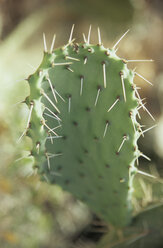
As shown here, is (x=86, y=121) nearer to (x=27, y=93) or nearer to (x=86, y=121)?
(x=86, y=121)

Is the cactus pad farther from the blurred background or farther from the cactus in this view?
the blurred background

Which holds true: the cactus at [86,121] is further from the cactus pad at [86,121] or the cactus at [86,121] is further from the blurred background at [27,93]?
the blurred background at [27,93]

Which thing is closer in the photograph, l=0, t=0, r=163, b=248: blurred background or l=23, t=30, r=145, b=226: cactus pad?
l=23, t=30, r=145, b=226: cactus pad

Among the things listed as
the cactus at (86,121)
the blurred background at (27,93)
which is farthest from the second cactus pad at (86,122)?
the blurred background at (27,93)

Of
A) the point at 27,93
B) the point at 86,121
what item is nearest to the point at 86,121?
the point at 86,121

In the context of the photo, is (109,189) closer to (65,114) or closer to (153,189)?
(65,114)

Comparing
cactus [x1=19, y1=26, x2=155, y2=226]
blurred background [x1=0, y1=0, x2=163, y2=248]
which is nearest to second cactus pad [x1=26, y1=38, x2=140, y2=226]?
cactus [x1=19, y1=26, x2=155, y2=226]

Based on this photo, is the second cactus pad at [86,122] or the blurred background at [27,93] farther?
the blurred background at [27,93]
